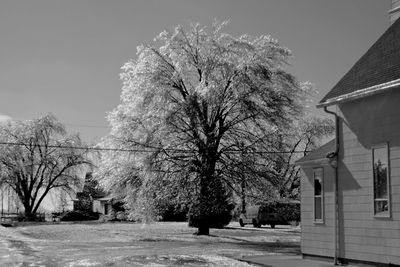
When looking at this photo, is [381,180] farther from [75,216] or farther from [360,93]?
[75,216]

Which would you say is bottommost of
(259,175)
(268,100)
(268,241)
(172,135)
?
(268,241)

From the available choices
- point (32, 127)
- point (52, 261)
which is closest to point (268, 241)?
point (52, 261)

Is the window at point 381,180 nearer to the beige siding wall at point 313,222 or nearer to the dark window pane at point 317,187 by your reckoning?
the beige siding wall at point 313,222

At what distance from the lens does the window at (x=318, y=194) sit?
59.2ft

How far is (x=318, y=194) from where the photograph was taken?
60.2 feet

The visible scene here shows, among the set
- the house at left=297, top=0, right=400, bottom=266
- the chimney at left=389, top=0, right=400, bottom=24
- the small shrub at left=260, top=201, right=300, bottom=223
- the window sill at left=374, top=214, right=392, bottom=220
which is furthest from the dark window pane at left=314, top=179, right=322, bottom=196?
the small shrub at left=260, top=201, right=300, bottom=223

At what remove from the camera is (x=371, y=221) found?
15.6 metres

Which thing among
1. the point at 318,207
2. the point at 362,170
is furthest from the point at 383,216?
the point at 318,207

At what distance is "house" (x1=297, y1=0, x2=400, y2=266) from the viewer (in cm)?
1502

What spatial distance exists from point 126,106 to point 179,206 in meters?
7.70

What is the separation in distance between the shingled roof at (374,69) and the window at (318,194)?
2262mm

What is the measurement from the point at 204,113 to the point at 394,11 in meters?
18.0

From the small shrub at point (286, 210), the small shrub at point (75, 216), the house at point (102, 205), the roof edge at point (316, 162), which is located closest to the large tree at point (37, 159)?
the small shrub at point (75, 216)

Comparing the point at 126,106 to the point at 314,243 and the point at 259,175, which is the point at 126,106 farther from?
the point at 314,243
